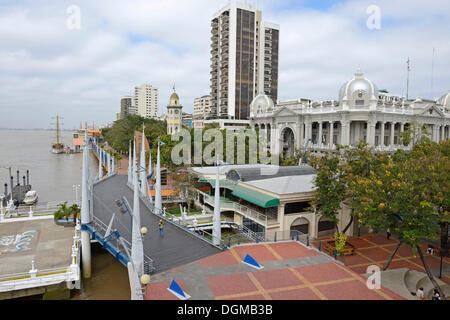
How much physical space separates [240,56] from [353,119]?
51103mm

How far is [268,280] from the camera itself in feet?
51.3

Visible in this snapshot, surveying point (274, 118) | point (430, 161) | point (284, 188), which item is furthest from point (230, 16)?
point (430, 161)

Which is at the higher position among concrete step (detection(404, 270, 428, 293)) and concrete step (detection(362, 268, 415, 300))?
concrete step (detection(362, 268, 415, 300))

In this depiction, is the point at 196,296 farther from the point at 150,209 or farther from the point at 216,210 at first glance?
the point at 150,209

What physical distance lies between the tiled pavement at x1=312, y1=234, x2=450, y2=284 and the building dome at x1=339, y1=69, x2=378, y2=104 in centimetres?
3510

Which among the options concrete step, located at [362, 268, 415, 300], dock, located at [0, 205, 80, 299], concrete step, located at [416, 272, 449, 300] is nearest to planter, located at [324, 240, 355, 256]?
concrete step, located at [362, 268, 415, 300]

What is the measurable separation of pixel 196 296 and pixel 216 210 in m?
6.85

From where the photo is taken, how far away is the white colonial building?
187ft

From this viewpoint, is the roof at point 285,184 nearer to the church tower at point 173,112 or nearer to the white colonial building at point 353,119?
the white colonial building at point 353,119

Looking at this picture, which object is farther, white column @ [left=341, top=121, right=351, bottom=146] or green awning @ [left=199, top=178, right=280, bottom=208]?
white column @ [left=341, top=121, right=351, bottom=146]

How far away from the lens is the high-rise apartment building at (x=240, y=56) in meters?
97.3

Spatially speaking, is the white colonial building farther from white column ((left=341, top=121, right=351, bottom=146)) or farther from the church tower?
the church tower

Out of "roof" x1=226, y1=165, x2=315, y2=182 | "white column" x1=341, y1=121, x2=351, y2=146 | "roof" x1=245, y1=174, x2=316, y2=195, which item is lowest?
"roof" x1=245, y1=174, x2=316, y2=195
